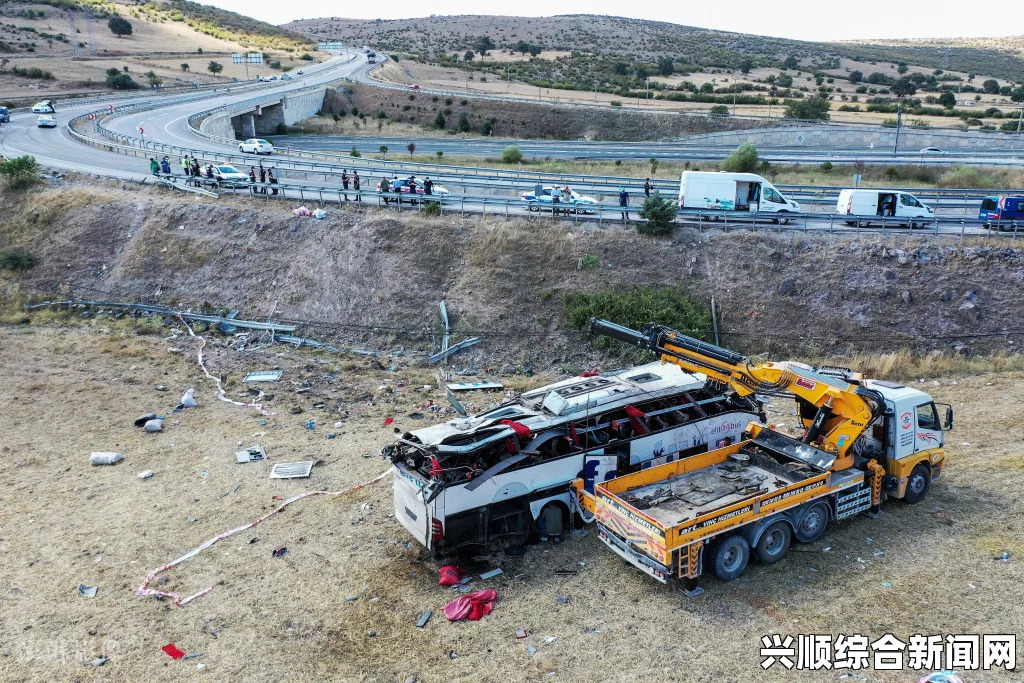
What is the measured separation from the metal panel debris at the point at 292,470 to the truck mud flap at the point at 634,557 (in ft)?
20.7

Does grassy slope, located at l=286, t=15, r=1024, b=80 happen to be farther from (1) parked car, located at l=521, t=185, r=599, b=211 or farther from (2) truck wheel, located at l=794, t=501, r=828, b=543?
(2) truck wheel, located at l=794, t=501, r=828, b=543

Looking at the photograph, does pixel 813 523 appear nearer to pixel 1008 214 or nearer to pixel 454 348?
pixel 454 348

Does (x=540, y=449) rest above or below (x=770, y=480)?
above

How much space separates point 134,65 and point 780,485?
95868 millimetres

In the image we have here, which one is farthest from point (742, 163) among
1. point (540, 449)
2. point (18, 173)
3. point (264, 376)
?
point (18, 173)

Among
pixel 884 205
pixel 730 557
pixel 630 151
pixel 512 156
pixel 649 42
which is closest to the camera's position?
pixel 730 557

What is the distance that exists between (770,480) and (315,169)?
31014 millimetres

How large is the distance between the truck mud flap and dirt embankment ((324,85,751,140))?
50872mm

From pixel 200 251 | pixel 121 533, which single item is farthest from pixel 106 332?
pixel 121 533

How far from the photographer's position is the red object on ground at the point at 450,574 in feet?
34.3

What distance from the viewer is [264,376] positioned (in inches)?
774

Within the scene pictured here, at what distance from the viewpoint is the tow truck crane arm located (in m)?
11.2

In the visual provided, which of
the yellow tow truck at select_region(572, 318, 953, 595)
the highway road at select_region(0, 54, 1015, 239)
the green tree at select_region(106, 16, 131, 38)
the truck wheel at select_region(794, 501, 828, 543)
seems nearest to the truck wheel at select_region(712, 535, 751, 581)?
the yellow tow truck at select_region(572, 318, 953, 595)

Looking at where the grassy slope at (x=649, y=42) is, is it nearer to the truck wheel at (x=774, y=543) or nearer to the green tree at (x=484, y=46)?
the green tree at (x=484, y=46)
